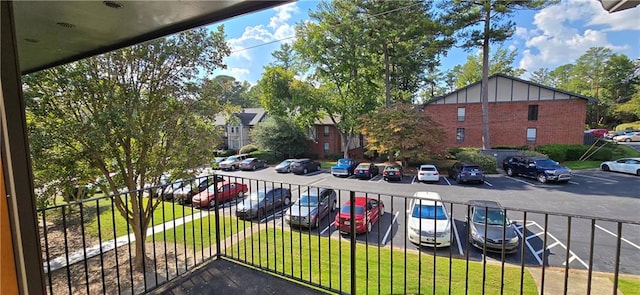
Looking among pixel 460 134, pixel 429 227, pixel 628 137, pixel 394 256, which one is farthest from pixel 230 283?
pixel 628 137

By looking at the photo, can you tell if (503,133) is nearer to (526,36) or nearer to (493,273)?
(526,36)

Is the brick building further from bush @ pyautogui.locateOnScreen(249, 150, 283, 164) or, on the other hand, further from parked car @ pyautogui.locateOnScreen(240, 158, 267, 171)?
parked car @ pyautogui.locateOnScreen(240, 158, 267, 171)

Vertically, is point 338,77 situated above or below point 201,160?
above

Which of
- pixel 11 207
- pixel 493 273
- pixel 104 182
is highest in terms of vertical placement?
pixel 11 207

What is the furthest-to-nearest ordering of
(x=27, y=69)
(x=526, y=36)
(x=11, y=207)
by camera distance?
(x=526, y=36) → (x=27, y=69) → (x=11, y=207)

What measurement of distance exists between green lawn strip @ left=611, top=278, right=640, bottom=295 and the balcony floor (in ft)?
16.7

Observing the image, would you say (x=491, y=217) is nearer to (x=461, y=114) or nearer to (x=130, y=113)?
(x=130, y=113)

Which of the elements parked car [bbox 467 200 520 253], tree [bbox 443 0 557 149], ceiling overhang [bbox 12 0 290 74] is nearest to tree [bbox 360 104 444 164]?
tree [bbox 443 0 557 149]

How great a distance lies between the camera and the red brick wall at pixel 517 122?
661 inches

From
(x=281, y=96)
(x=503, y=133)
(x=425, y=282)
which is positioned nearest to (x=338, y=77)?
(x=281, y=96)

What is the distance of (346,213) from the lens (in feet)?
22.3

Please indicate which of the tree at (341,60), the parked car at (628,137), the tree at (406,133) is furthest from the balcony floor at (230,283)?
the parked car at (628,137)

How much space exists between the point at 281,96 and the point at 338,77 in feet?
12.4

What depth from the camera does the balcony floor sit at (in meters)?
2.14
